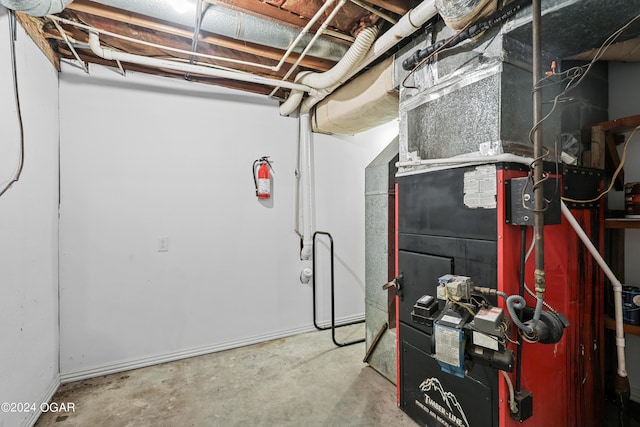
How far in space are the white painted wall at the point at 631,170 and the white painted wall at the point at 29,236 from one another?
3735mm

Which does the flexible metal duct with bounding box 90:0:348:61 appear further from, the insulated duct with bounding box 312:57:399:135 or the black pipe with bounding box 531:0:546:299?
the black pipe with bounding box 531:0:546:299

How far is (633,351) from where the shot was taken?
1.86m

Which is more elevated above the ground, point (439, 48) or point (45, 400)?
point (439, 48)

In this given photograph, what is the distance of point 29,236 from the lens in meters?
1.80

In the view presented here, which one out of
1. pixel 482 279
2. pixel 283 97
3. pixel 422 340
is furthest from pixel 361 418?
pixel 283 97

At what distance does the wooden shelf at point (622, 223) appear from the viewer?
1628mm

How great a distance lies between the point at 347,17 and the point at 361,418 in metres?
2.63

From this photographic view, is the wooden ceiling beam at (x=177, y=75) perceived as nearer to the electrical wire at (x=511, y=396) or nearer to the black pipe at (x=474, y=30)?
the black pipe at (x=474, y=30)

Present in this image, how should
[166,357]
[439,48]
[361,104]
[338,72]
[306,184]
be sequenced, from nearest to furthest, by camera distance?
[439,48]
[338,72]
[361,104]
[166,357]
[306,184]


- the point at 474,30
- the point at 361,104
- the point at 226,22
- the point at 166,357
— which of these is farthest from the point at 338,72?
the point at 166,357

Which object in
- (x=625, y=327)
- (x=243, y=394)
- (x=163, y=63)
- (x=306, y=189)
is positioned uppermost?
(x=163, y=63)

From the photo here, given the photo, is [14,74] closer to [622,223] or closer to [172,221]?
[172,221]

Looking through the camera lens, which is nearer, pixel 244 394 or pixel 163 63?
pixel 244 394

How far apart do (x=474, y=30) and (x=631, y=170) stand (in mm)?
1520
